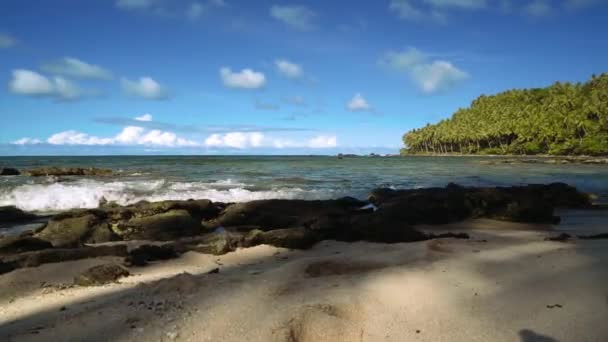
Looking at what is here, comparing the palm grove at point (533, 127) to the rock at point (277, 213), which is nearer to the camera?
the rock at point (277, 213)

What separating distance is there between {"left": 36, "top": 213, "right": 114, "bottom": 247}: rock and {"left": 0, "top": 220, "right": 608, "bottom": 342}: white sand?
285 cm

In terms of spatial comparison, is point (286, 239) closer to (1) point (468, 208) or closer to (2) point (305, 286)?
(2) point (305, 286)

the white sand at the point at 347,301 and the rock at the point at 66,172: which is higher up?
the rock at the point at 66,172

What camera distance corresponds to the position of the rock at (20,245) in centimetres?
777

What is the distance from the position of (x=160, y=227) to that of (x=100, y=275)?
4370mm

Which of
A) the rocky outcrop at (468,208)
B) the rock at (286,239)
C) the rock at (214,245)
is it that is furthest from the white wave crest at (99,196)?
the rock at (286,239)

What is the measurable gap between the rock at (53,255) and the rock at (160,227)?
1935mm

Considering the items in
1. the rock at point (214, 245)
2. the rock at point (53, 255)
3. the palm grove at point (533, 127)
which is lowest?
the rock at point (214, 245)

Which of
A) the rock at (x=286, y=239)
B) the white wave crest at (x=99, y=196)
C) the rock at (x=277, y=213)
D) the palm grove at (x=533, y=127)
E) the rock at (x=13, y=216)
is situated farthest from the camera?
the palm grove at (x=533, y=127)

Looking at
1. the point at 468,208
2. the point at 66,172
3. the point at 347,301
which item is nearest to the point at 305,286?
the point at 347,301

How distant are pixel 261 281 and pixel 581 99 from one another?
10908 centimetres

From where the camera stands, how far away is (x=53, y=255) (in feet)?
22.8

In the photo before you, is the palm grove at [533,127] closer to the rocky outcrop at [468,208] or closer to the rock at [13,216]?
the rocky outcrop at [468,208]

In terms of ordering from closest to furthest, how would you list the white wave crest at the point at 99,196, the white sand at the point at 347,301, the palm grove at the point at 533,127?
the white sand at the point at 347,301 < the white wave crest at the point at 99,196 < the palm grove at the point at 533,127
